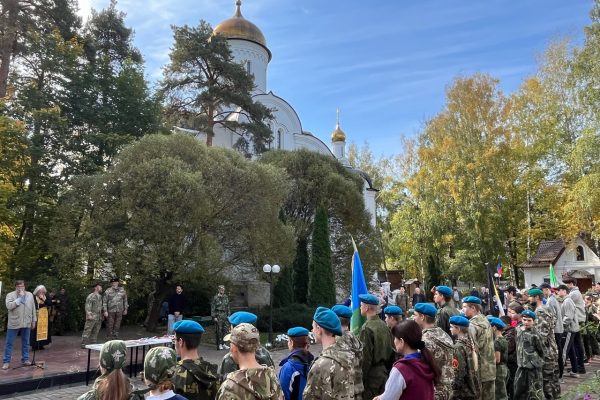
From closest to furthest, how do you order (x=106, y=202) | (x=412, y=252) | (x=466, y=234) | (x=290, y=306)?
(x=106, y=202) → (x=290, y=306) → (x=466, y=234) → (x=412, y=252)

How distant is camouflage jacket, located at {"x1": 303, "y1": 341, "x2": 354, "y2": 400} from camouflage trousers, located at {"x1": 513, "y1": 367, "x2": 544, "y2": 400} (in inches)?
191

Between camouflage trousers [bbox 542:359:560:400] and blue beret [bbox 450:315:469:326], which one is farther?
camouflage trousers [bbox 542:359:560:400]

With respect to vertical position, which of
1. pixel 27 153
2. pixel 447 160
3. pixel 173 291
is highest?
pixel 447 160

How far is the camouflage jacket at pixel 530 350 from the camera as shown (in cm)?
707

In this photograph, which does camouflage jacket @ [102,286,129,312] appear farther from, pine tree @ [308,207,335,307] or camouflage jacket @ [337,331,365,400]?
camouflage jacket @ [337,331,365,400]

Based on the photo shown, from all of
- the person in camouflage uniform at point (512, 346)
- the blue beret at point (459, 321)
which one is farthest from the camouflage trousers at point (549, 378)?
the blue beret at point (459, 321)

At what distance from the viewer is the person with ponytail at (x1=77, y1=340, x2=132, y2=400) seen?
9.63ft

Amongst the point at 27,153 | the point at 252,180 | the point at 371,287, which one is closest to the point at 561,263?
the point at 371,287

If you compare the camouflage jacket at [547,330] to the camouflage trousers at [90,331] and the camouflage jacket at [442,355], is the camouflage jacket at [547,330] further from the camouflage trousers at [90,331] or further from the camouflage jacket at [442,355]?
the camouflage trousers at [90,331]

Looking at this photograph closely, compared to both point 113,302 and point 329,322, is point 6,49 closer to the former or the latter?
point 113,302

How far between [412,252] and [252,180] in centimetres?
2090

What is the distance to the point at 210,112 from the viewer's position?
86.1ft

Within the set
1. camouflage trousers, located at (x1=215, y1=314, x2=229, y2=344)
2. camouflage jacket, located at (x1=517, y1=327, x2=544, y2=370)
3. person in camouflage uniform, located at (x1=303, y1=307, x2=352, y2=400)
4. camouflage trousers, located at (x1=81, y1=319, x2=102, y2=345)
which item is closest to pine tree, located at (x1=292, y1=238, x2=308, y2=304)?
camouflage trousers, located at (x1=215, y1=314, x2=229, y2=344)

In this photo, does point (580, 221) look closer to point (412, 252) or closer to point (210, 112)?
point (412, 252)
